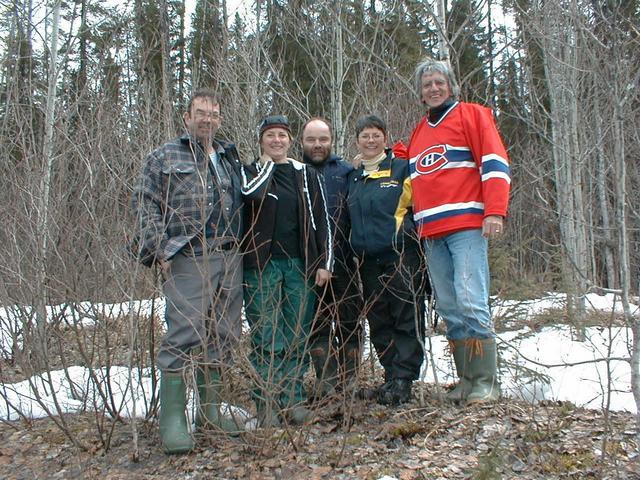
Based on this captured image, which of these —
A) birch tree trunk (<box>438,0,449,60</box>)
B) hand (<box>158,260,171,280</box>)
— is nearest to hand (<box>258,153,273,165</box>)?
hand (<box>158,260,171,280</box>)

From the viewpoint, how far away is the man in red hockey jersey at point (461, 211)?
131 inches

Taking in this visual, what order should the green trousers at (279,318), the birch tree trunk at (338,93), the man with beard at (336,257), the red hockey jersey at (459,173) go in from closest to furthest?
the green trousers at (279,318) → the red hockey jersey at (459,173) → the man with beard at (336,257) → the birch tree trunk at (338,93)

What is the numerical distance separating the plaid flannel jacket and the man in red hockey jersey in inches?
48.6

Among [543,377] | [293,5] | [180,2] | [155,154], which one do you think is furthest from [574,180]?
[180,2]

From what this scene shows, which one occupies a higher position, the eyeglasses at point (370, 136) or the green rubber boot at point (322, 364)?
the eyeglasses at point (370, 136)

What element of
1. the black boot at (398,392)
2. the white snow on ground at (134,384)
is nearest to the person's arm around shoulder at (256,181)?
the white snow on ground at (134,384)

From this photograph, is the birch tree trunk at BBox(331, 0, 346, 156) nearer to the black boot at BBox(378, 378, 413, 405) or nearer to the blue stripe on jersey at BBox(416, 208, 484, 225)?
the blue stripe on jersey at BBox(416, 208, 484, 225)

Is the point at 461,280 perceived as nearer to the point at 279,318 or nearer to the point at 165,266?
the point at 279,318

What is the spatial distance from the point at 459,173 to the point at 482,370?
4.08 feet

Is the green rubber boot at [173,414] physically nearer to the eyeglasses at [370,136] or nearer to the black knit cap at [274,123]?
the black knit cap at [274,123]

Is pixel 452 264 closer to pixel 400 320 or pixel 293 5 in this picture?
pixel 400 320

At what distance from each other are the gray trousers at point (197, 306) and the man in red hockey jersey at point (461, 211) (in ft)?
4.21

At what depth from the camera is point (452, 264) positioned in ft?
11.7

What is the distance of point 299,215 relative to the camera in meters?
3.53
